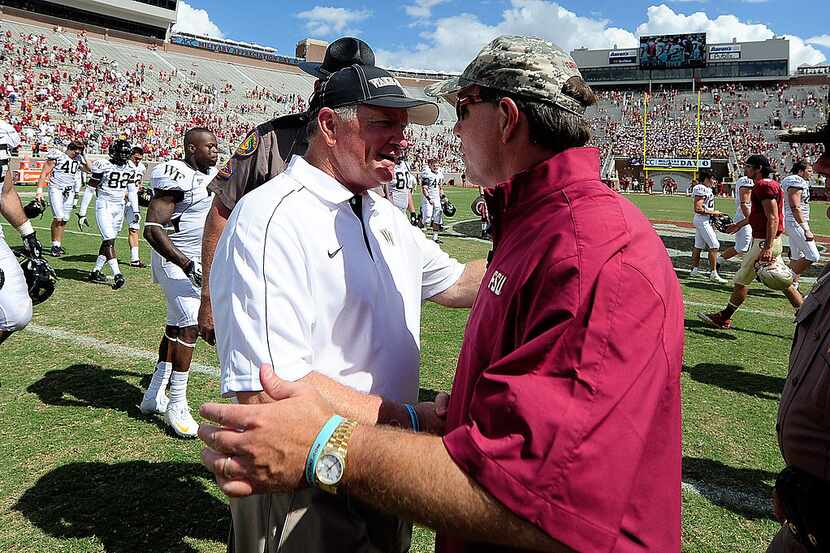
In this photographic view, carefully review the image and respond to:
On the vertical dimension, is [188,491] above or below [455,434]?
below

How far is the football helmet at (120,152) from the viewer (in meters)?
11.5

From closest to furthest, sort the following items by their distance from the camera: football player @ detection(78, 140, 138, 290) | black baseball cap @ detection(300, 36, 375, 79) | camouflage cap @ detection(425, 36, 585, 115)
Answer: camouflage cap @ detection(425, 36, 585, 115)
black baseball cap @ detection(300, 36, 375, 79)
football player @ detection(78, 140, 138, 290)

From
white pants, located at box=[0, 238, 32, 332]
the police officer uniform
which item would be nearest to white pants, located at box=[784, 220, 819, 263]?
the police officer uniform

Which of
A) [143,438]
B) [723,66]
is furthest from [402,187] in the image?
[723,66]

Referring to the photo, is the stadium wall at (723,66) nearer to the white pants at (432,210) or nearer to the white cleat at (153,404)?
the white pants at (432,210)

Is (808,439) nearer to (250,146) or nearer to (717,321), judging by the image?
(250,146)

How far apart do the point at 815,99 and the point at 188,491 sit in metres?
79.6

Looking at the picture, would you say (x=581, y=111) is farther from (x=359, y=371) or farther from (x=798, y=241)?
(x=798, y=241)

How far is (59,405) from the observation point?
199 inches

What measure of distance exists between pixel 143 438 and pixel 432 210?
543 inches

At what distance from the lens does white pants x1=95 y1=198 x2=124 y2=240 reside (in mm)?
10514

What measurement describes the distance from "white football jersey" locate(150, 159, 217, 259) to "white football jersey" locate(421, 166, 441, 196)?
12.2m

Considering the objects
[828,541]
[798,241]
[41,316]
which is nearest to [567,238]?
[828,541]

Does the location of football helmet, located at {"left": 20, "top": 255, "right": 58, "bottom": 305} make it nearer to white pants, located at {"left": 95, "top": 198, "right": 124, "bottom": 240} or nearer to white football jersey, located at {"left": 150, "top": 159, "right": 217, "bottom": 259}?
white football jersey, located at {"left": 150, "top": 159, "right": 217, "bottom": 259}
